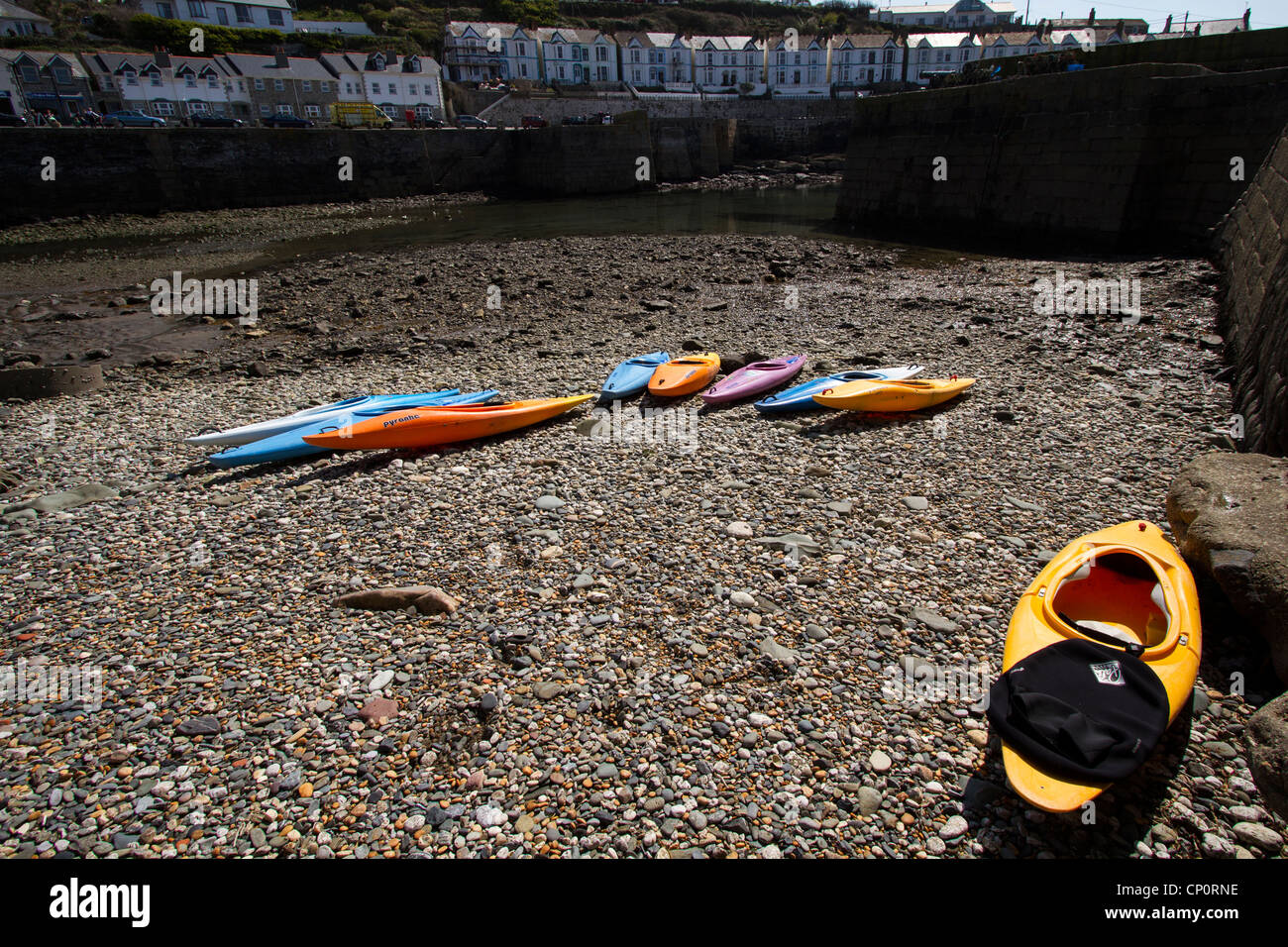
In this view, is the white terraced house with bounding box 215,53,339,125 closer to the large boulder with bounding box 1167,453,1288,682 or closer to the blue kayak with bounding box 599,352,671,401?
the blue kayak with bounding box 599,352,671,401

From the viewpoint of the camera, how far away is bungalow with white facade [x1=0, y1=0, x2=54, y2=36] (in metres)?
58.4

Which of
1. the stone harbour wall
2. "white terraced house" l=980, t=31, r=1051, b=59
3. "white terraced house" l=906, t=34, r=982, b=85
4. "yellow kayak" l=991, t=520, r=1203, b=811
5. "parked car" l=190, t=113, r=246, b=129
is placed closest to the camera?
"yellow kayak" l=991, t=520, r=1203, b=811

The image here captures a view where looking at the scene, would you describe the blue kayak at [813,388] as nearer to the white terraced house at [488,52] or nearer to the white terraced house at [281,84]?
the white terraced house at [281,84]

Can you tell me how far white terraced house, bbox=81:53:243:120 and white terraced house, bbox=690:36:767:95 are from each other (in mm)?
52656

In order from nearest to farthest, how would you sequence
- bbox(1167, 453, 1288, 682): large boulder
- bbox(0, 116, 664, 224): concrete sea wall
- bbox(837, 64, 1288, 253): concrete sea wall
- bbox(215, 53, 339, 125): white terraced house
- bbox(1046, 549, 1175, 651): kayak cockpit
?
bbox(1167, 453, 1288, 682): large boulder → bbox(1046, 549, 1175, 651): kayak cockpit → bbox(837, 64, 1288, 253): concrete sea wall → bbox(0, 116, 664, 224): concrete sea wall → bbox(215, 53, 339, 125): white terraced house

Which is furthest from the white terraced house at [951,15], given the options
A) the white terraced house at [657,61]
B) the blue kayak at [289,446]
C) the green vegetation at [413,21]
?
the blue kayak at [289,446]

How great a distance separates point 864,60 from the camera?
80812mm

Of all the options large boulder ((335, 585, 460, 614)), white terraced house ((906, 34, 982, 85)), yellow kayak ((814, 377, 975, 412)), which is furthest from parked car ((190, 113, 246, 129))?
white terraced house ((906, 34, 982, 85))

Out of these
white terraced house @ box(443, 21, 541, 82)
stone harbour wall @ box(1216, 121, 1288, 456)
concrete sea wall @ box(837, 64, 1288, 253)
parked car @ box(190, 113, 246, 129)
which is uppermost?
white terraced house @ box(443, 21, 541, 82)

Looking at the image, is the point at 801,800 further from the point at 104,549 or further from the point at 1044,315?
the point at 1044,315

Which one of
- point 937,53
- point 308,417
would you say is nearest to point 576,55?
point 937,53

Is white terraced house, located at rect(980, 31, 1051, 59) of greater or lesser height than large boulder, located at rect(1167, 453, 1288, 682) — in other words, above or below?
above

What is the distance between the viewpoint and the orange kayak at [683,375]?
8133mm

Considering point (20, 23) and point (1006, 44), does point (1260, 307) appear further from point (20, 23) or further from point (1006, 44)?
point (1006, 44)
